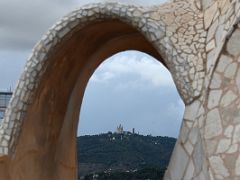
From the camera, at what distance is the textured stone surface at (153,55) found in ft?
18.6

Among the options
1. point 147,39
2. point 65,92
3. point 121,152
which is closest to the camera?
point 147,39

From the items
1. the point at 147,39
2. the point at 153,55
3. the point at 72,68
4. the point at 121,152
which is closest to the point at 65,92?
the point at 72,68

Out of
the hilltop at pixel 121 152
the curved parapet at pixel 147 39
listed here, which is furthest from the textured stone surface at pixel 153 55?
the hilltop at pixel 121 152

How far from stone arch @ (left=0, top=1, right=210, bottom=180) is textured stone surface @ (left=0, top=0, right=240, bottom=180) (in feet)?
0.04

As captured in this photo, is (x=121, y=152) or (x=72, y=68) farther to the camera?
(x=121, y=152)

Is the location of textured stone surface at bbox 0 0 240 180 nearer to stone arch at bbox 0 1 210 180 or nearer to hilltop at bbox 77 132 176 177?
stone arch at bbox 0 1 210 180

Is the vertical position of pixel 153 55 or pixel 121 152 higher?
pixel 153 55

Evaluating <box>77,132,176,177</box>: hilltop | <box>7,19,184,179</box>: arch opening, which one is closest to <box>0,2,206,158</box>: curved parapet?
<box>7,19,184,179</box>: arch opening

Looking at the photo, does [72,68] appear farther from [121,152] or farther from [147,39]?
[121,152]

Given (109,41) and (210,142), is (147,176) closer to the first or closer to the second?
(109,41)

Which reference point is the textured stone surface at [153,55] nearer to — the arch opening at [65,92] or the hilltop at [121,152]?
the arch opening at [65,92]

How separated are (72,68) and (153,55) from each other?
1.39m

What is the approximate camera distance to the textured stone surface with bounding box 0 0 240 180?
568 cm

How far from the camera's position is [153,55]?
8953 millimetres
